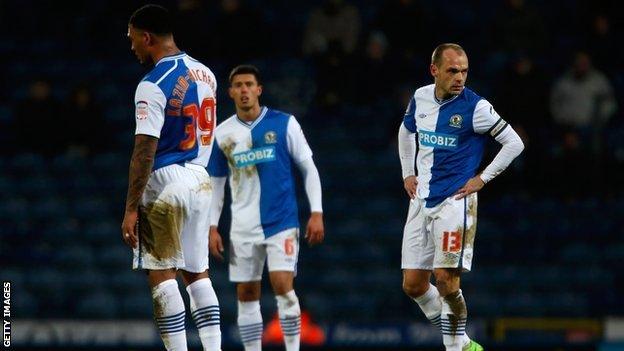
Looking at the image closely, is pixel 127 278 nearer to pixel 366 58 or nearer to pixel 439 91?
pixel 366 58

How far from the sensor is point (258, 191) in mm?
9789

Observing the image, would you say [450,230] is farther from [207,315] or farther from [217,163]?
[217,163]

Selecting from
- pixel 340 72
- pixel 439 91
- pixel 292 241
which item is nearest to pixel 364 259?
pixel 340 72

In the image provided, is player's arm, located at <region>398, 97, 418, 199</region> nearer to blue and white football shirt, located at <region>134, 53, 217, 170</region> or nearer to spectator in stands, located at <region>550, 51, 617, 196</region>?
blue and white football shirt, located at <region>134, 53, 217, 170</region>

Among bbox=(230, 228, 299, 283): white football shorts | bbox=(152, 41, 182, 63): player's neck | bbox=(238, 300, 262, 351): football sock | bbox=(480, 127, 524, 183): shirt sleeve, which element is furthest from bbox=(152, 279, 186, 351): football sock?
bbox=(480, 127, 524, 183): shirt sleeve

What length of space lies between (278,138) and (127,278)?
5.83 meters

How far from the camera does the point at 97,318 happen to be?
1461 centimetres

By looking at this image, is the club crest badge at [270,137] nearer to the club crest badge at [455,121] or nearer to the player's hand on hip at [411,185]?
the player's hand on hip at [411,185]

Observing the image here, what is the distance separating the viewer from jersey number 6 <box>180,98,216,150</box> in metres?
7.95

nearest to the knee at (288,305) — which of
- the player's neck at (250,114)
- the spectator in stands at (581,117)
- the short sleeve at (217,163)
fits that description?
the short sleeve at (217,163)

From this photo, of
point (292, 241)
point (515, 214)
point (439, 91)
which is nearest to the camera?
point (439, 91)

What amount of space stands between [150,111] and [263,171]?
7.16ft

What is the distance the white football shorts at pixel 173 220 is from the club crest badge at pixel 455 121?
1.75m

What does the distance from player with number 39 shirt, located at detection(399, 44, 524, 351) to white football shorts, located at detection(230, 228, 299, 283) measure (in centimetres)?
120
